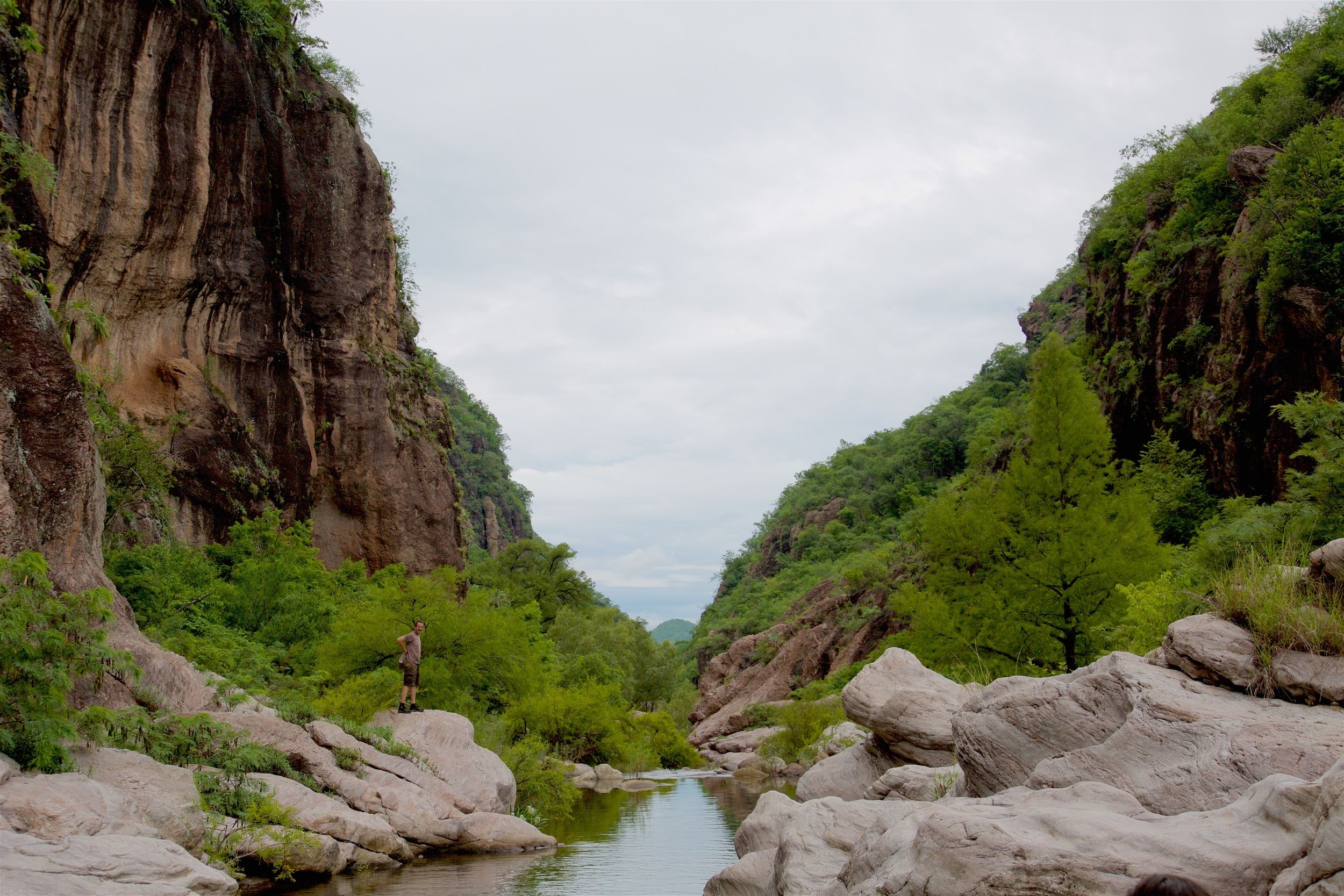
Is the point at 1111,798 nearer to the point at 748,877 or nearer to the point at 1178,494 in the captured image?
the point at 748,877

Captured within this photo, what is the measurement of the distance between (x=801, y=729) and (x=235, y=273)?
85.0 feet

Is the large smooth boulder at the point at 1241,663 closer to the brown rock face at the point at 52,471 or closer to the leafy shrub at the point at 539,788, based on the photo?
the brown rock face at the point at 52,471

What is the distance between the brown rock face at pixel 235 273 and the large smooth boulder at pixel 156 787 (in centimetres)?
1880

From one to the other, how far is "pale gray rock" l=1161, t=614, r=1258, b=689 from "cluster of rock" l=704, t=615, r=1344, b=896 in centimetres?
2

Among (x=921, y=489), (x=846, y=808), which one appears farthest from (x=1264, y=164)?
(x=921, y=489)

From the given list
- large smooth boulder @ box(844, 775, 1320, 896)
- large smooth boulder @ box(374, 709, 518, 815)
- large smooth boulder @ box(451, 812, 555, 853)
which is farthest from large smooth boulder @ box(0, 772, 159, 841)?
large smooth boulder @ box(374, 709, 518, 815)

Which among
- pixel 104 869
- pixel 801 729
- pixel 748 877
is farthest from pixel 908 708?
pixel 801 729

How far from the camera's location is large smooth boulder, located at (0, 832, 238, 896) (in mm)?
7879

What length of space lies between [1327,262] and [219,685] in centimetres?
2845

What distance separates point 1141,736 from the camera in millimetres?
8719

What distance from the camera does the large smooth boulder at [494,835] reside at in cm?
1703

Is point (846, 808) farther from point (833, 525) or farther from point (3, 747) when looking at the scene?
point (833, 525)

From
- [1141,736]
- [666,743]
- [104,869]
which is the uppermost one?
[1141,736]

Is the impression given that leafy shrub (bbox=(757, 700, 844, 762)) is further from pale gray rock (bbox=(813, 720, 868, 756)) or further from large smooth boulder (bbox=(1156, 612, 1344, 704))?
large smooth boulder (bbox=(1156, 612, 1344, 704))
